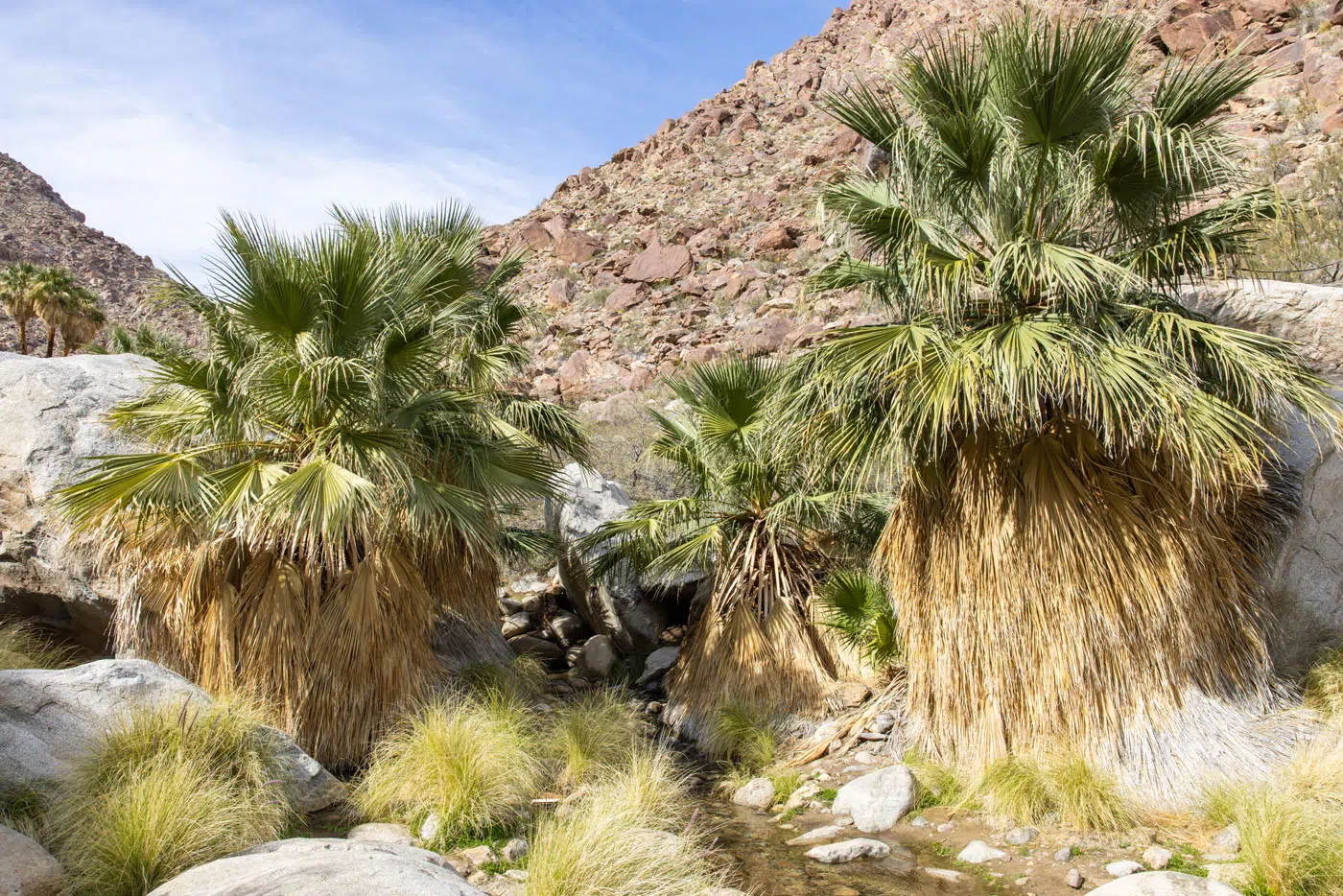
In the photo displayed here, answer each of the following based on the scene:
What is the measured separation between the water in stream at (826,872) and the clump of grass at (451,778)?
1.79 m

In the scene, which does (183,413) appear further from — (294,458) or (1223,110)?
(1223,110)

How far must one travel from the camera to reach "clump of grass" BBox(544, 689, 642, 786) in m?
8.51

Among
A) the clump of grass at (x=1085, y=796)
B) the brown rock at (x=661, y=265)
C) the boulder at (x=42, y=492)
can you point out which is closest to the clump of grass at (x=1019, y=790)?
the clump of grass at (x=1085, y=796)

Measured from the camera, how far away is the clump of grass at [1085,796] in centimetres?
676

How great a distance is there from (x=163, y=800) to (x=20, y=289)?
90.0 feet

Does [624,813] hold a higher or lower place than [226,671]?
lower

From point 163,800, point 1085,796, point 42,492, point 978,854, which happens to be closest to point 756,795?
point 978,854

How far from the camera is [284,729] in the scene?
7.90 m

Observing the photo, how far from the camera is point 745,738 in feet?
31.8

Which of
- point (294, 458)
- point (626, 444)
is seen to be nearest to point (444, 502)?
point (294, 458)

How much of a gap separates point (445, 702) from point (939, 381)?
5.33 meters

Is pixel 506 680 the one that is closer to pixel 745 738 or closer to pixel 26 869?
pixel 745 738

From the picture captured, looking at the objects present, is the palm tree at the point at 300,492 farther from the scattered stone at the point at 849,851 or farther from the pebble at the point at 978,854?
the pebble at the point at 978,854

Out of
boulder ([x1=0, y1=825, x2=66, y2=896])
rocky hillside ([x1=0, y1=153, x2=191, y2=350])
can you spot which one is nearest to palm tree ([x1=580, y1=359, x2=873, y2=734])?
boulder ([x1=0, y1=825, x2=66, y2=896])
